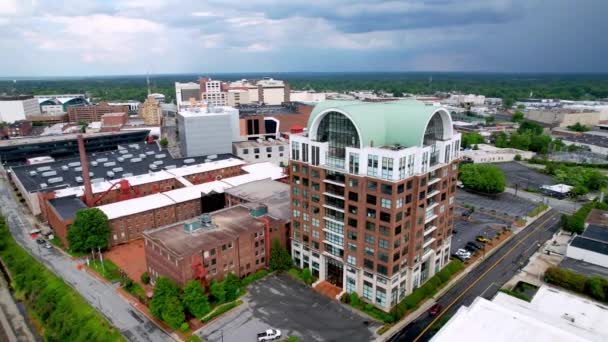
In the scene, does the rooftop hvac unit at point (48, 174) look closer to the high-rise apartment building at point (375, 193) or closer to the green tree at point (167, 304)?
the green tree at point (167, 304)

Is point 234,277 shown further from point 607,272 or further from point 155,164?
point 155,164

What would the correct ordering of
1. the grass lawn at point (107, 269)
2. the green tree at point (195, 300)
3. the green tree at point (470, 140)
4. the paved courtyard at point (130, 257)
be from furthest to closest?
the green tree at point (470, 140) → the paved courtyard at point (130, 257) → the grass lawn at point (107, 269) → the green tree at point (195, 300)

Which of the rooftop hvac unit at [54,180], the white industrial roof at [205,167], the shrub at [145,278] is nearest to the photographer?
the shrub at [145,278]

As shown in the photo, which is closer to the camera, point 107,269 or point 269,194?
point 107,269

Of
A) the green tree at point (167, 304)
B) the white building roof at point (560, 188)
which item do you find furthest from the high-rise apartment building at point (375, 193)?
the white building roof at point (560, 188)

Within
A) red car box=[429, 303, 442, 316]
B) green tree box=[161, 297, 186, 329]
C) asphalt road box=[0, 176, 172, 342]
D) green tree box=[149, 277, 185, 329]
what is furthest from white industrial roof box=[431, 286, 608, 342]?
asphalt road box=[0, 176, 172, 342]

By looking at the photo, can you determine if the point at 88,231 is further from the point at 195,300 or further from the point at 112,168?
the point at 112,168

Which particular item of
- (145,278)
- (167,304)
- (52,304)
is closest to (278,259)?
(167,304)
